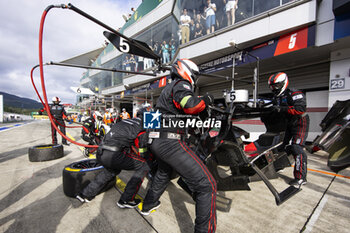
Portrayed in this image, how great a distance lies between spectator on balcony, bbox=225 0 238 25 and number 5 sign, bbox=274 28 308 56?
6.97 ft

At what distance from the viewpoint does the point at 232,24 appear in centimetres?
636

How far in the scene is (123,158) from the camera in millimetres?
2018

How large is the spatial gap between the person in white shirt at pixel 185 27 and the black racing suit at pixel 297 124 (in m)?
6.96

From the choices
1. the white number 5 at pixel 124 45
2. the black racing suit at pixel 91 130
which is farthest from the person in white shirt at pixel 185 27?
the white number 5 at pixel 124 45

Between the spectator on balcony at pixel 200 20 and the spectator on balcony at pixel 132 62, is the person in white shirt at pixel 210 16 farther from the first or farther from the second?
the spectator on balcony at pixel 132 62

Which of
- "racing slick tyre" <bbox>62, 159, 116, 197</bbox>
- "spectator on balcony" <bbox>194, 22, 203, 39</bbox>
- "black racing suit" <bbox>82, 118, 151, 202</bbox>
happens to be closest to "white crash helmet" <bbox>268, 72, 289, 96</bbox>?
"black racing suit" <bbox>82, 118, 151, 202</bbox>

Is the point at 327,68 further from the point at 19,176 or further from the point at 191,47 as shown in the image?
the point at 19,176

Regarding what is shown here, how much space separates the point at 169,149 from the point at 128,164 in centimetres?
86

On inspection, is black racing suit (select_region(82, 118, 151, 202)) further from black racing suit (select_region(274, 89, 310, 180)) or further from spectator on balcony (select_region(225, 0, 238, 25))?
spectator on balcony (select_region(225, 0, 238, 25))

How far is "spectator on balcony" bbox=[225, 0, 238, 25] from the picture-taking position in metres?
6.22

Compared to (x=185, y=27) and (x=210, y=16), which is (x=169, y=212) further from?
(x=185, y=27)

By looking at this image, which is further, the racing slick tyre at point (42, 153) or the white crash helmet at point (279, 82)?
the racing slick tyre at point (42, 153)

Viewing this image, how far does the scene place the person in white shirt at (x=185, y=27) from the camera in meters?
8.34

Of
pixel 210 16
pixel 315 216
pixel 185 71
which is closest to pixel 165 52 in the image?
pixel 210 16
